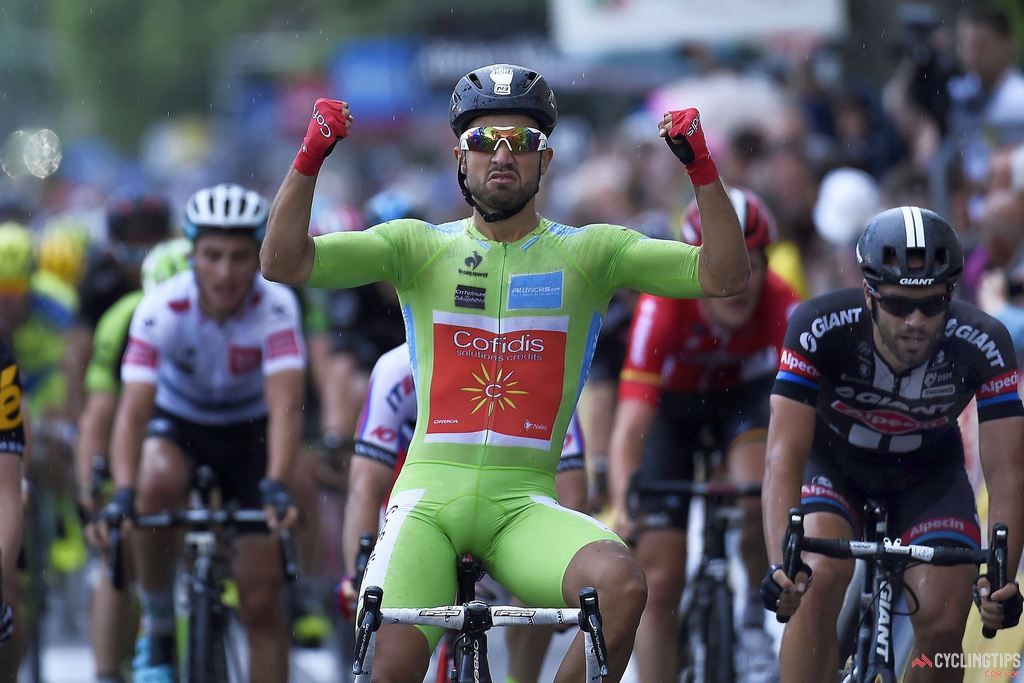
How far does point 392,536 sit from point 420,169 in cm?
2955

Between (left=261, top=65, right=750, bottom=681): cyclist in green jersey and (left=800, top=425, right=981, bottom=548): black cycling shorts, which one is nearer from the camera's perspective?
(left=261, top=65, right=750, bottom=681): cyclist in green jersey

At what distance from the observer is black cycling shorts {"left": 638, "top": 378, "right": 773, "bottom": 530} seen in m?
8.84

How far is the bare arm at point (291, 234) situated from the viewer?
6.01 metres

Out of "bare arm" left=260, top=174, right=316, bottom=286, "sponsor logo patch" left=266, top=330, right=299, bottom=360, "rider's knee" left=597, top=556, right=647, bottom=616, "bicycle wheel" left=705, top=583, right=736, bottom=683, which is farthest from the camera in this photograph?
"sponsor logo patch" left=266, top=330, right=299, bottom=360

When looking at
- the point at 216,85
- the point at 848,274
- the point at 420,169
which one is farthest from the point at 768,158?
the point at 216,85

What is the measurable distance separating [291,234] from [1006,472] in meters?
2.59

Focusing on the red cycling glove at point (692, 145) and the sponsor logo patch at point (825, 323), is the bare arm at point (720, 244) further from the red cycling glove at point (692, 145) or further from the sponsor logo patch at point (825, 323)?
the sponsor logo patch at point (825, 323)

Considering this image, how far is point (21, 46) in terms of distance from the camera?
114 meters

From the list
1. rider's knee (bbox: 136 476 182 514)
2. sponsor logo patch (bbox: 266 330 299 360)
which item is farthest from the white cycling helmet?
rider's knee (bbox: 136 476 182 514)

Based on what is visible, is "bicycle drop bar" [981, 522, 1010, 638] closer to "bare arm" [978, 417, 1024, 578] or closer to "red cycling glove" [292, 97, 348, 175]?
"bare arm" [978, 417, 1024, 578]

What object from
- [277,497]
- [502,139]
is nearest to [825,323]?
[502,139]

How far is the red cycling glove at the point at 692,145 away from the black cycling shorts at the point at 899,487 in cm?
137

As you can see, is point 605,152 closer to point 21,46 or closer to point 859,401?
point 859,401

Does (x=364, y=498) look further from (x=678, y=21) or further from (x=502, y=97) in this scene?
(x=678, y=21)
